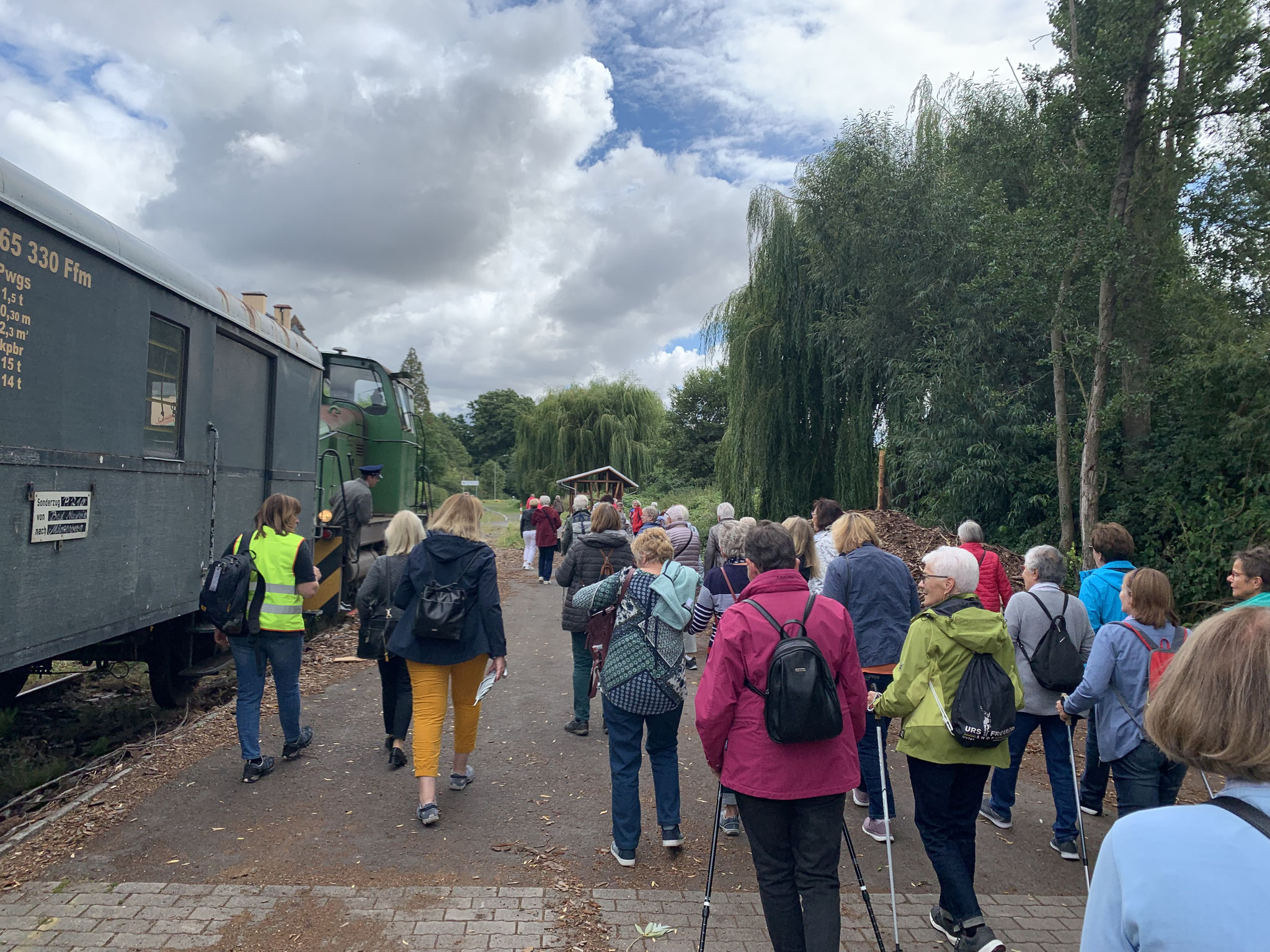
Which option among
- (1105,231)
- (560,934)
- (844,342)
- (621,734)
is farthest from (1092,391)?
(560,934)

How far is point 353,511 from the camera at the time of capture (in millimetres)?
9180

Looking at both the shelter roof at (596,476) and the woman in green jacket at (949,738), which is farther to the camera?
the shelter roof at (596,476)

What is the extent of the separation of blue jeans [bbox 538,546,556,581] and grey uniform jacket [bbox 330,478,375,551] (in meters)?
6.85

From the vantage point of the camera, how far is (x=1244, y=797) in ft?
4.00

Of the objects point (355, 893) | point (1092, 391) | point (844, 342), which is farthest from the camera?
point (844, 342)

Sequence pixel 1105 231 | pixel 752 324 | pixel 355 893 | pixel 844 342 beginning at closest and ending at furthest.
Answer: pixel 355 893, pixel 1105 231, pixel 844 342, pixel 752 324

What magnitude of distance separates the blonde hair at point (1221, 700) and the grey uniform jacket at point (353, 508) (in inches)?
347

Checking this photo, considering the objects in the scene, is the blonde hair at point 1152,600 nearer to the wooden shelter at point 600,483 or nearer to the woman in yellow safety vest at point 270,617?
the woman in yellow safety vest at point 270,617

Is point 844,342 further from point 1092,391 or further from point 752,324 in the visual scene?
point 1092,391

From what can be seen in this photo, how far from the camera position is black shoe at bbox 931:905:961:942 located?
3.47 meters

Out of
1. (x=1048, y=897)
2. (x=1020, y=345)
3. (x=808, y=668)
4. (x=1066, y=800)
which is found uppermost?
(x=1020, y=345)

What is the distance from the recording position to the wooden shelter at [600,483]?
100 ft

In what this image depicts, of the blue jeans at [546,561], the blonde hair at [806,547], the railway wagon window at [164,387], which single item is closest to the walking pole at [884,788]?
the blonde hair at [806,547]

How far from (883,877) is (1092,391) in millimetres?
7831
